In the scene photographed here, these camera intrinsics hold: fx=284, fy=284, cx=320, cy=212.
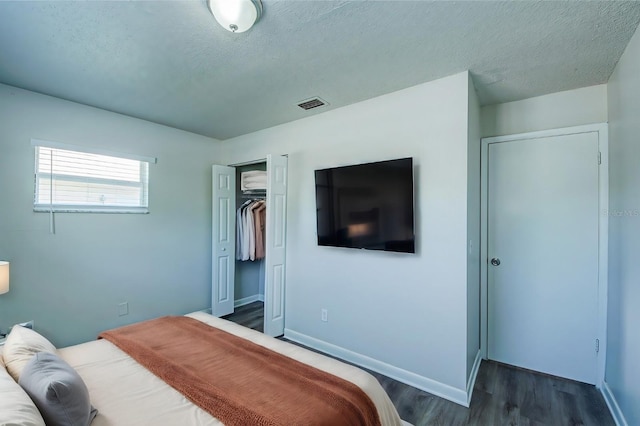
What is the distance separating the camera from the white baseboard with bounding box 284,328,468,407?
211 cm

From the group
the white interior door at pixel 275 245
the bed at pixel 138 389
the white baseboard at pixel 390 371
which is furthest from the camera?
the white interior door at pixel 275 245

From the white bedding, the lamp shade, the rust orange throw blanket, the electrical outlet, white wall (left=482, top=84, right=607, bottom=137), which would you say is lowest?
the electrical outlet

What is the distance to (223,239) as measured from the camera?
12.8ft

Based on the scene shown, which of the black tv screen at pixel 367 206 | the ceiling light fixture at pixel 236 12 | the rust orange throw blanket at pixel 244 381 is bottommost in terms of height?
the rust orange throw blanket at pixel 244 381

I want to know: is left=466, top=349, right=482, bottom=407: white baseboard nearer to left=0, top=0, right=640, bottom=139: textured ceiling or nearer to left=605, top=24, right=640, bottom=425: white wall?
left=605, top=24, right=640, bottom=425: white wall

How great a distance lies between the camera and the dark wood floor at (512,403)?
6.29 feet

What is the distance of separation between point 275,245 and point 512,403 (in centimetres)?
243

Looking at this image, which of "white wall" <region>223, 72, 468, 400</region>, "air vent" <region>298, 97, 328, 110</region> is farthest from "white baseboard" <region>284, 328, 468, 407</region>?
"air vent" <region>298, 97, 328, 110</region>

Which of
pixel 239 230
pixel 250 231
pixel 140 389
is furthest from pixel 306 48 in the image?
pixel 239 230

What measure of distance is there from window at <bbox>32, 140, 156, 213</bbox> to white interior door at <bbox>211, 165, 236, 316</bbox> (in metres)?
0.82

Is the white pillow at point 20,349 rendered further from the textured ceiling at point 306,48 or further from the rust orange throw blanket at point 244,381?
the textured ceiling at point 306,48

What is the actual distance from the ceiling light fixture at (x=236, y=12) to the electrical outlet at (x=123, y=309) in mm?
2948

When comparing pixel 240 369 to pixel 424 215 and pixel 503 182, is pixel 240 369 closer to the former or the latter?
pixel 424 215

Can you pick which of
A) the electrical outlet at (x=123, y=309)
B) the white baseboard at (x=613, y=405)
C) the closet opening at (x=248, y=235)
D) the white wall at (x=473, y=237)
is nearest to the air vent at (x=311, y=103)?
the white wall at (x=473, y=237)
